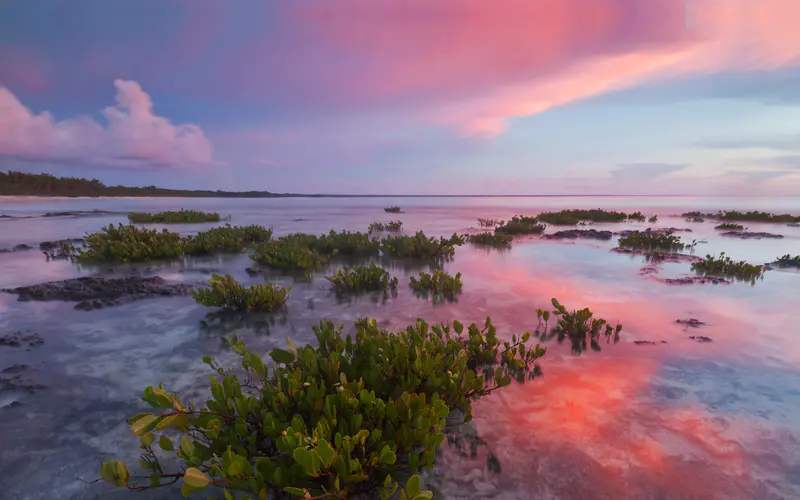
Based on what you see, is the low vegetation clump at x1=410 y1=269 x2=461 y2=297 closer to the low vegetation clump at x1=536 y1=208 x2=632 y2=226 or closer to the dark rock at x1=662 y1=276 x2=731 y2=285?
the dark rock at x1=662 y1=276 x2=731 y2=285

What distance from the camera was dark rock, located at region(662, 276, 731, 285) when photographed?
9.59m

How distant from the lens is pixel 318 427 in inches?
99.3

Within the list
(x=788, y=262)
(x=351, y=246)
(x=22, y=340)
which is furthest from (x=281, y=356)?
(x=788, y=262)

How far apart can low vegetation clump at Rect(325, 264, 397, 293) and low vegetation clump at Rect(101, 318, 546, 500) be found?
4.23 metres

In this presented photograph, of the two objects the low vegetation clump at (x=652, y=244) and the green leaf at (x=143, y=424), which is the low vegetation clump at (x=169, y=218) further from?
the green leaf at (x=143, y=424)

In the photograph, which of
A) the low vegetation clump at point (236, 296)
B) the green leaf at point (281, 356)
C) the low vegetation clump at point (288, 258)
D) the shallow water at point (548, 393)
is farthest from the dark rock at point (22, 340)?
the low vegetation clump at point (288, 258)

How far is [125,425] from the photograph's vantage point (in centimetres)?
364

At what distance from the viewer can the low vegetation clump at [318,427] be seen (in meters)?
2.34

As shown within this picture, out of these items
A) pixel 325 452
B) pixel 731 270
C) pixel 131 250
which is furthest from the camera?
pixel 131 250

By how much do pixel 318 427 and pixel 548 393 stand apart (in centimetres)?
291

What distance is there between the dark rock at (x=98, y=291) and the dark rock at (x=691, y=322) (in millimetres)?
10052

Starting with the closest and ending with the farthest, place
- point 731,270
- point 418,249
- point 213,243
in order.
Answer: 1. point 731,270
2. point 418,249
3. point 213,243

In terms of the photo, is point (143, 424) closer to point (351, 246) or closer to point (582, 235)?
point (351, 246)

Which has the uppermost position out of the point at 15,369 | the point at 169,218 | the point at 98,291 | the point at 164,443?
the point at 169,218
